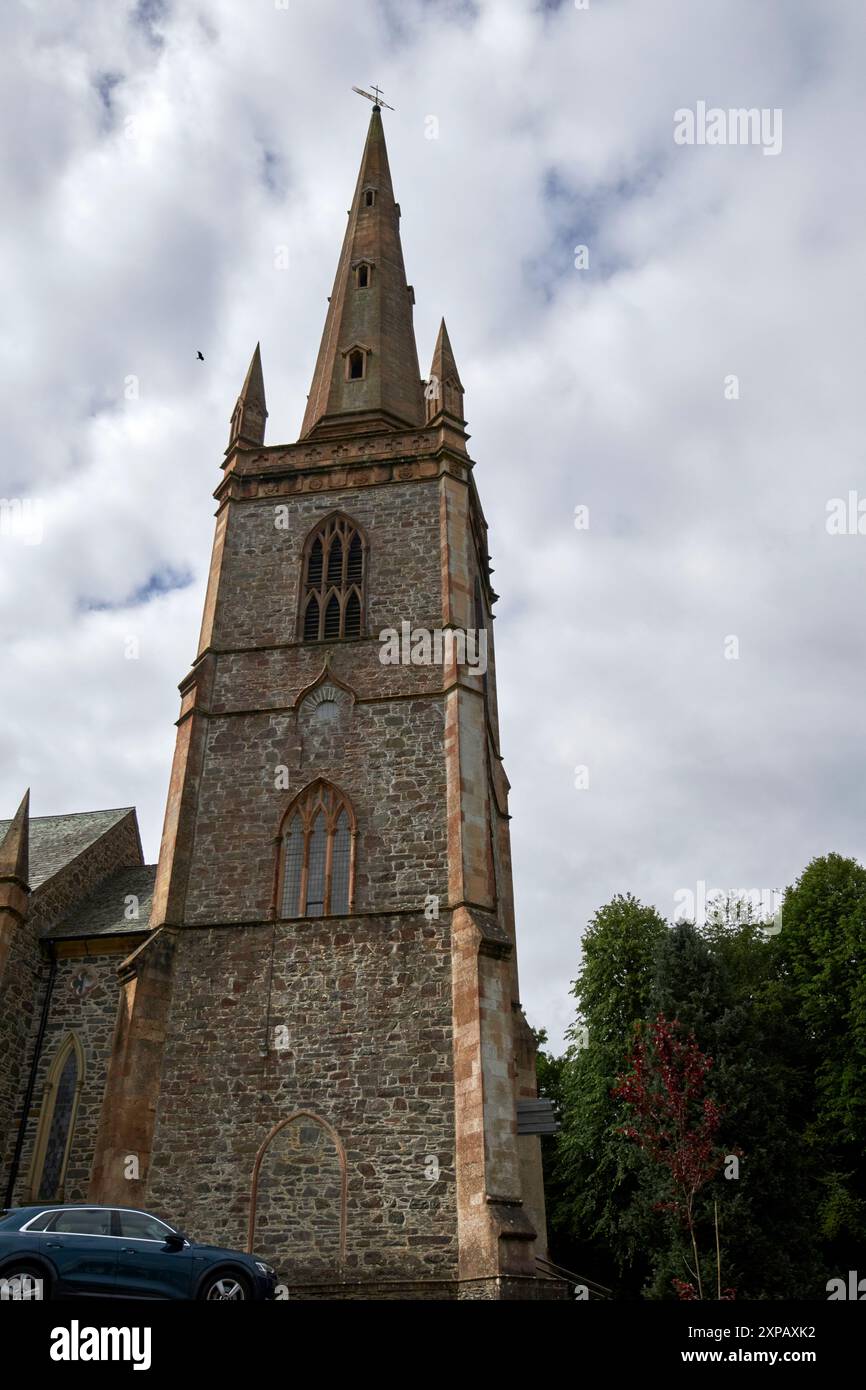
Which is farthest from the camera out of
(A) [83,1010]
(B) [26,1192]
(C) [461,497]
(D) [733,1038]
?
(D) [733,1038]

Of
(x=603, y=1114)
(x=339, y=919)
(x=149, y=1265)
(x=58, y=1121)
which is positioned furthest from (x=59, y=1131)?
(x=603, y=1114)

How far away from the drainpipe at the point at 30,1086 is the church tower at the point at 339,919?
3.95 meters

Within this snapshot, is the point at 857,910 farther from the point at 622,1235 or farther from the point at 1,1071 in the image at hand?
the point at 1,1071

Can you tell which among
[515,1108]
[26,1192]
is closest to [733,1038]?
[515,1108]

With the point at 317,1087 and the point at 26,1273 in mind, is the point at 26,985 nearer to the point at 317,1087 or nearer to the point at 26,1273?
the point at 317,1087

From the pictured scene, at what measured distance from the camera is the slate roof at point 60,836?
82.7 ft

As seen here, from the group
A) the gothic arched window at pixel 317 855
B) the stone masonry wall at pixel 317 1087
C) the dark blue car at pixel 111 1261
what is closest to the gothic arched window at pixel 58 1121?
the stone masonry wall at pixel 317 1087

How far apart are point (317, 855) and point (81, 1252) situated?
10.8m

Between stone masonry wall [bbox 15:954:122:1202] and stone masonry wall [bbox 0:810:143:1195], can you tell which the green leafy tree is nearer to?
stone masonry wall [bbox 15:954:122:1202]

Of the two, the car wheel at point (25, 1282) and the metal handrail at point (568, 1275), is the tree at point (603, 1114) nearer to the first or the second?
the metal handrail at point (568, 1275)

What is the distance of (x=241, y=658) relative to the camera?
23391mm

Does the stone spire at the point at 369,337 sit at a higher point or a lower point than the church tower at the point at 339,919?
higher

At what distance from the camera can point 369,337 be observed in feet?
106
